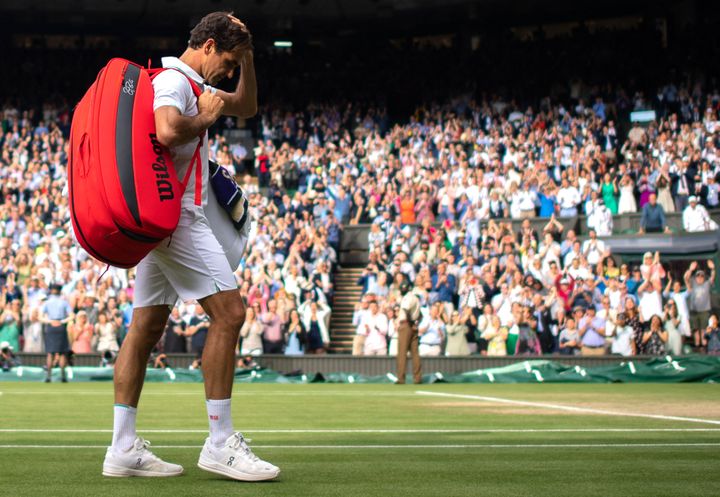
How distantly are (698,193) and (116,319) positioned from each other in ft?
40.9

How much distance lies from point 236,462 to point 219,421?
0.80ft

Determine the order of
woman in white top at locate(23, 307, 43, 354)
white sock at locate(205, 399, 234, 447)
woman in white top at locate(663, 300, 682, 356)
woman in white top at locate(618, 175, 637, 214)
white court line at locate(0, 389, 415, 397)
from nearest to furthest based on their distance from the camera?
1. white sock at locate(205, 399, 234, 447)
2. white court line at locate(0, 389, 415, 397)
3. woman in white top at locate(663, 300, 682, 356)
4. woman in white top at locate(23, 307, 43, 354)
5. woman in white top at locate(618, 175, 637, 214)

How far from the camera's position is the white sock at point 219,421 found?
5.82 metres

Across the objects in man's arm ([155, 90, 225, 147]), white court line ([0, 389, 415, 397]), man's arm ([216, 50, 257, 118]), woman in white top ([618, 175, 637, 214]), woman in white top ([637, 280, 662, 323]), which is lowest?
white court line ([0, 389, 415, 397])

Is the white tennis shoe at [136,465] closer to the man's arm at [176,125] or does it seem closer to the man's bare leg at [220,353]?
the man's bare leg at [220,353]

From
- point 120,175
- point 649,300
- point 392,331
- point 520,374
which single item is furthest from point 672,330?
point 120,175

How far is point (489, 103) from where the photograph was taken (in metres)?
35.2

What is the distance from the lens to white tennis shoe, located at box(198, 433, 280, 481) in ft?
18.4

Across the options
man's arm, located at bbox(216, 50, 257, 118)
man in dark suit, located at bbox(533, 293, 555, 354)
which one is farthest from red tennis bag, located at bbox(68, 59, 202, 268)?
man in dark suit, located at bbox(533, 293, 555, 354)

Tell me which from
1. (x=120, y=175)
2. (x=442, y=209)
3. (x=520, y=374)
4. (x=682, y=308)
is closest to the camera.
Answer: (x=120, y=175)

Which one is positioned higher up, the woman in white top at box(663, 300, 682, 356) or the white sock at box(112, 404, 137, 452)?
the woman in white top at box(663, 300, 682, 356)

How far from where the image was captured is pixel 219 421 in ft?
19.1

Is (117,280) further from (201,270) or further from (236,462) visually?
(236,462)

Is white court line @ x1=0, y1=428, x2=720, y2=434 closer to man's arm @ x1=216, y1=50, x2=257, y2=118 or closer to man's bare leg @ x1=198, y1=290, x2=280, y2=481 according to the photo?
man's bare leg @ x1=198, y1=290, x2=280, y2=481
